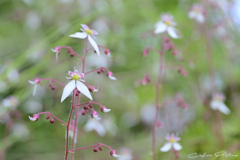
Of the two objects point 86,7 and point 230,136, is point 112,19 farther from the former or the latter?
point 230,136

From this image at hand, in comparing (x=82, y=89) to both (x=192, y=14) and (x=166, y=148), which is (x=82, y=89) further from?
(x=192, y=14)

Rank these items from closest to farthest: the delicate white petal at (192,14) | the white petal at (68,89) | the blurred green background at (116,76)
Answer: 1. the white petal at (68,89)
2. the delicate white petal at (192,14)
3. the blurred green background at (116,76)

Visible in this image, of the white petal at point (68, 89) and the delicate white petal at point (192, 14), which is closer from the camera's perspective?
the white petal at point (68, 89)

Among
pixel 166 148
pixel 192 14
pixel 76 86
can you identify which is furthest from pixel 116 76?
pixel 76 86

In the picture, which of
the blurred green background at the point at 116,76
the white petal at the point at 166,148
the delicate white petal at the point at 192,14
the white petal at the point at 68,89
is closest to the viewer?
the white petal at the point at 68,89

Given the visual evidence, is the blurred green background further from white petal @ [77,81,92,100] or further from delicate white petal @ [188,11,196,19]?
white petal @ [77,81,92,100]

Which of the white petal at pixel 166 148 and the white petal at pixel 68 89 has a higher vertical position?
the white petal at pixel 68 89

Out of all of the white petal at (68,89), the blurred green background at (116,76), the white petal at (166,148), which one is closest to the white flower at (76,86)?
the white petal at (68,89)

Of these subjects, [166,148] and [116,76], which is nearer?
[166,148]

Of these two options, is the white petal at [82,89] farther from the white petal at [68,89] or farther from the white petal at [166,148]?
the white petal at [166,148]

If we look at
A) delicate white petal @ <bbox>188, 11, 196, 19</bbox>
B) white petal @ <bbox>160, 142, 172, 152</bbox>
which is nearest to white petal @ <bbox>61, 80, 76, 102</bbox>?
white petal @ <bbox>160, 142, 172, 152</bbox>
